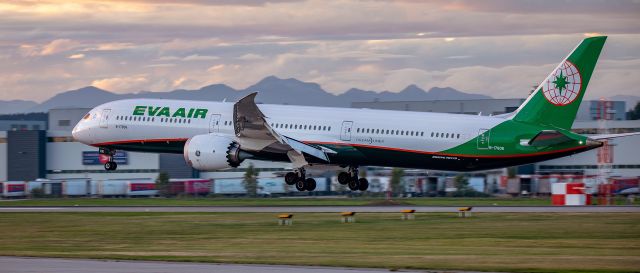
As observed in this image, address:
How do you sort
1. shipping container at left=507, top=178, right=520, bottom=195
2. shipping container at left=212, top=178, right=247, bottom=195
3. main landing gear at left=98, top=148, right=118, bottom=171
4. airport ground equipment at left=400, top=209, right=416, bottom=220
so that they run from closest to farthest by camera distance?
airport ground equipment at left=400, top=209, right=416, bottom=220, main landing gear at left=98, top=148, right=118, bottom=171, shipping container at left=507, top=178, right=520, bottom=195, shipping container at left=212, top=178, right=247, bottom=195

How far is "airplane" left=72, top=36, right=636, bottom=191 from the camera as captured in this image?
57.7m

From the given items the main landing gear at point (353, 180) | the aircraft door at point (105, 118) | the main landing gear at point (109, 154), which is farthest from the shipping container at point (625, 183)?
the aircraft door at point (105, 118)

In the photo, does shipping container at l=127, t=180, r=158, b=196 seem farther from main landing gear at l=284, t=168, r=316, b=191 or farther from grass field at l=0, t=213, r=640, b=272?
grass field at l=0, t=213, r=640, b=272

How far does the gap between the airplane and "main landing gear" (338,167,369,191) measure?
0.06 meters

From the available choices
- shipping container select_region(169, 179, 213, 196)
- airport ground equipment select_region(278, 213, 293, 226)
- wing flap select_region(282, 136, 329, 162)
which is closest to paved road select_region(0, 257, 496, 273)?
airport ground equipment select_region(278, 213, 293, 226)

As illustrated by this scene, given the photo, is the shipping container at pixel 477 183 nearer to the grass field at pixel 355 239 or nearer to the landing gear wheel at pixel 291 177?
the landing gear wheel at pixel 291 177

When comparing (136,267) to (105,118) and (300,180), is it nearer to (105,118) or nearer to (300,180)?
(300,180)

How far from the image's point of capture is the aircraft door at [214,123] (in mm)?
63781

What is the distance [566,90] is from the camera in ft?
189

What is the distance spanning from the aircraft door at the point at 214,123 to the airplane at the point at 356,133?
6cm

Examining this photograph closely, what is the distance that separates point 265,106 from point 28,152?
230 feet

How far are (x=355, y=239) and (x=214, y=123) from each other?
22223 mm

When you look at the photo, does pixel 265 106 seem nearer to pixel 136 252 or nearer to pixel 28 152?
pixel 136 252

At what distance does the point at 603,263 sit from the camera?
33.8 metres
